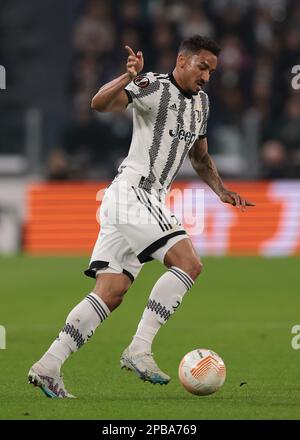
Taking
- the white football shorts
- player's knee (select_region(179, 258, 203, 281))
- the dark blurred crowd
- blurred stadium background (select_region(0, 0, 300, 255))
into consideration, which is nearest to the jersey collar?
the white football shorts

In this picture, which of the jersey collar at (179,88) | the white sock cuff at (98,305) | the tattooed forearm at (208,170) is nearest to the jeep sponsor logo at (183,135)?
the jersey collar at (179,88)

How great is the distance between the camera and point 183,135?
7.39m

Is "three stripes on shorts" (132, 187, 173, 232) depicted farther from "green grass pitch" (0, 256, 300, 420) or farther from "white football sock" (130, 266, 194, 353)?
"green grass pitch" (0, 256, 300, 420)

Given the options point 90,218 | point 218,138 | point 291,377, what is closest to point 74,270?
point 90,218

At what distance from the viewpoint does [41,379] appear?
6.86 metres

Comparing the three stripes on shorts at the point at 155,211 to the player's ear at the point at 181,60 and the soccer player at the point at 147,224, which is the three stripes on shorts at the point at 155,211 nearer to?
the soccer player at the point at 147,224

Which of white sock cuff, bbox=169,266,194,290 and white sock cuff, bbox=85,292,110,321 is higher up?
white sock cuff, bbox=169,266,194,290

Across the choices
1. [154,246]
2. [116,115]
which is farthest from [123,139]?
[154,246]

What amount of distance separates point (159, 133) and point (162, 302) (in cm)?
104

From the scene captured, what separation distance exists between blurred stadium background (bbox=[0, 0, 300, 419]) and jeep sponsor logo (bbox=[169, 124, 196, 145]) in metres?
5.83

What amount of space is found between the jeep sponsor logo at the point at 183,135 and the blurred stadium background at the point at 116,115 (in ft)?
36.7

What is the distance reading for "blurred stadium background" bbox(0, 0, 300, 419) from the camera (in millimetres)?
16250

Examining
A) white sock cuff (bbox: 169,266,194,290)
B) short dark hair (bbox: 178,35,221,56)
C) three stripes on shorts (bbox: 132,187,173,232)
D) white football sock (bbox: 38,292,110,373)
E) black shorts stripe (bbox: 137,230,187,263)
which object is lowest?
white football sock (bbox: 38,292,110,373)
